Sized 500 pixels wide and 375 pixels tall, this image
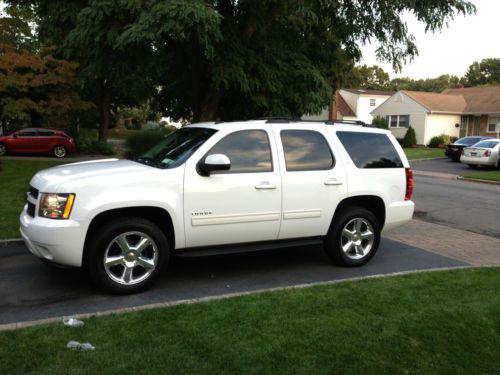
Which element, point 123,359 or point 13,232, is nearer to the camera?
point 123,359

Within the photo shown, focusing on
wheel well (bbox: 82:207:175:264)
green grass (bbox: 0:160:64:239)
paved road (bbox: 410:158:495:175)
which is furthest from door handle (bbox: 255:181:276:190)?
paved road (bbox: 410:158:495:175)

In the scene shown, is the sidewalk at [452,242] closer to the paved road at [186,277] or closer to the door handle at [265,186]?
the paved road at [186,277]

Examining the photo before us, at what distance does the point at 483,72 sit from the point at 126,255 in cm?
9385

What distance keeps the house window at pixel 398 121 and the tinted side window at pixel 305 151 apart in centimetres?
3918

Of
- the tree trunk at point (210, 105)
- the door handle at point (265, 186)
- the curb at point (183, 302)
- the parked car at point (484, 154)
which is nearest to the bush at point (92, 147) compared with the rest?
the tree trunk at point (210, 105)

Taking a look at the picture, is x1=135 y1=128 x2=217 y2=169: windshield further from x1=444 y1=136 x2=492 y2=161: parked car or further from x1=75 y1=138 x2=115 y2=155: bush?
x1=444 y1=136 x2=492 y2=161: parked car

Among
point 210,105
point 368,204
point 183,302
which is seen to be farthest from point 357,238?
point 210,105

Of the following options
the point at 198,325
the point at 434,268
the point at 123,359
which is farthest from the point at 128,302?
the point at 434,268

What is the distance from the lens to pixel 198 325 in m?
4.43

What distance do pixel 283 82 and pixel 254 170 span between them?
20.7 ft

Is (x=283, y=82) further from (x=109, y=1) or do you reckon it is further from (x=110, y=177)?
(x=110, y=177)

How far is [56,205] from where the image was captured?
16.7ft

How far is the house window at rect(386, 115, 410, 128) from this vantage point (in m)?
43.7

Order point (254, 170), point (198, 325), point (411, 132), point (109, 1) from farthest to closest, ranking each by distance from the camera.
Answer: point (411, 132), point (109, 1), point (254, 170), point (198, 325)
